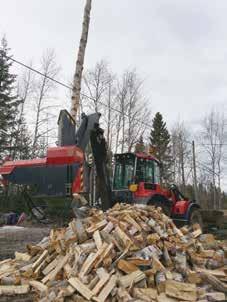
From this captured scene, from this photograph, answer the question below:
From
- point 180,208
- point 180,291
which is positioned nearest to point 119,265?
point 180,291

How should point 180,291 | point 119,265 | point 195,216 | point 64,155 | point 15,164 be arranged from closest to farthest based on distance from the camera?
point 180,291, point 119,265, point 64,155, point 15,164, point 195,216

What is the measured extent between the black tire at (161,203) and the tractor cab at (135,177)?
22 centimetres

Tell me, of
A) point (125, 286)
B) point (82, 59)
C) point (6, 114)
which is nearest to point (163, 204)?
point (82, 59)

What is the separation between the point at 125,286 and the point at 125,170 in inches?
284

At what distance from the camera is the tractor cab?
40.2ft

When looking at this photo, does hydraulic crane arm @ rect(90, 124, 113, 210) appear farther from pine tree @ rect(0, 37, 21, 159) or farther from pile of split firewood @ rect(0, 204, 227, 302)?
pine tree @ rect(0, 37, 21, 159)

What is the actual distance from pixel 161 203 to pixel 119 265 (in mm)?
7182

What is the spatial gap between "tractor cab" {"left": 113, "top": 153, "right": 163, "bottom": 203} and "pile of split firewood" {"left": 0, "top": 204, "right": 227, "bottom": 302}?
14.2 feet

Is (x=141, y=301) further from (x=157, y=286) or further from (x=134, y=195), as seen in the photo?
(x=134, y=195)

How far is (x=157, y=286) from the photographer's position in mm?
5828

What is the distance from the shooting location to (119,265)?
600cm

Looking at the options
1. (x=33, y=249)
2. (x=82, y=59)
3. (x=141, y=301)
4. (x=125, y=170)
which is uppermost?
(x=82, y=59)

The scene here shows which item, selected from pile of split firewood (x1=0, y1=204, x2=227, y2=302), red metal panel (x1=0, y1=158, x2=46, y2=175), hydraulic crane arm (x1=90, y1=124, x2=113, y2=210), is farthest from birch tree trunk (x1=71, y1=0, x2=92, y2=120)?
pile of split firewood (x1=0, y1=204, x2=227, y2=302)

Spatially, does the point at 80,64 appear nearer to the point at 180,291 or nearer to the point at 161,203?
the point at 161,203
